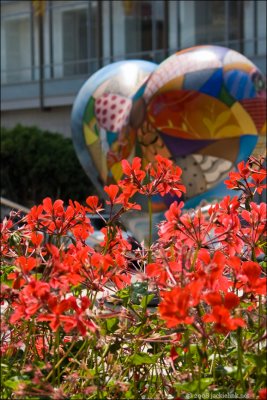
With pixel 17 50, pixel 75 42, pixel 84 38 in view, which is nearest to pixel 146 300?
pixel 84 38

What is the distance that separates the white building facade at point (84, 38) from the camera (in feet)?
130

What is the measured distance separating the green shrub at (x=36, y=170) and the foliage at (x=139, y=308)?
33.5m

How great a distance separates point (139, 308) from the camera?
3.77m

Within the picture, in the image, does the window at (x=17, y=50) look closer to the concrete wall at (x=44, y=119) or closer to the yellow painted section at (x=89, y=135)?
the concrete wall at (x=44, y=119)

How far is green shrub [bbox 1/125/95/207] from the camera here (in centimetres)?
3750

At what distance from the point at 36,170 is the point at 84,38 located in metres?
9.93

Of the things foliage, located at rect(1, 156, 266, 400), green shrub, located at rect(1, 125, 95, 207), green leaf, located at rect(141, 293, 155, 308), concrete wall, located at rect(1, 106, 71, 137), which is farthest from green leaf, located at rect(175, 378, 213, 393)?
concrete wall, located at rect(1, 106, 71, 137)

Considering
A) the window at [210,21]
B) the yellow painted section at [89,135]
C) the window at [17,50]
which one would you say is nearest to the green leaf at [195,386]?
the yellow painted section at [89,135]

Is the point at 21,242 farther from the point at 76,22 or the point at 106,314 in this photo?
the point at 76,22

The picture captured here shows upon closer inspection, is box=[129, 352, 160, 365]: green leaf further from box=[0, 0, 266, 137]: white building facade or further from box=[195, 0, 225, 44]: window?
box=[195, 0, 225, 44]: window

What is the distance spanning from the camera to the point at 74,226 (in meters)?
3.79

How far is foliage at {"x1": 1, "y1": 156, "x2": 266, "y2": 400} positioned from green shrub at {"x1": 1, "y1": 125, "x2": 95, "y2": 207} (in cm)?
3353

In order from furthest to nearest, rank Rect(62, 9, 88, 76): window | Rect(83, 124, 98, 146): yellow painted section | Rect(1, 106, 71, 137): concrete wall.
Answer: Rect(62, 9, 88, 76): window, Rect(1, 106, 71, 137): concrete wall, Rect(83, 124, 98, 146): yellow painted section

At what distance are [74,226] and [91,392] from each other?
993mm
